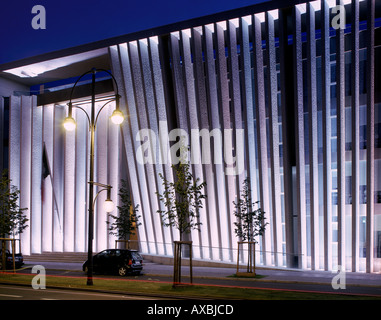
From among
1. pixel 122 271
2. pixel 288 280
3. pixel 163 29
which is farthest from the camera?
pixel 163 29

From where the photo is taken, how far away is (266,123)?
27781mm

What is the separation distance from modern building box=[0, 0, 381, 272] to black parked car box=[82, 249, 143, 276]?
529 centimetres

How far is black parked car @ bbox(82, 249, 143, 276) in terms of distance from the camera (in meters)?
22.1

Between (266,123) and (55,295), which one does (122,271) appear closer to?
(55,295)

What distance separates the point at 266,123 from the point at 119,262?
12.3 m

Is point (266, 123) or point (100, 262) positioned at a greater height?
point (266, 123)

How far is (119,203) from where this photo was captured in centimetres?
3234

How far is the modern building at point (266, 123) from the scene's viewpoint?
24.0 meters

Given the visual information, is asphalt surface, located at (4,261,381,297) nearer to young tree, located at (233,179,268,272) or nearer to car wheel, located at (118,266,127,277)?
car wheel, located at (118,266,127,277)

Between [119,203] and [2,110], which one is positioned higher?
[2,110]

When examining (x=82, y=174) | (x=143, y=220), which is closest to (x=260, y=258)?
(x=143, y=220)

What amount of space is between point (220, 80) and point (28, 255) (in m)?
20.6

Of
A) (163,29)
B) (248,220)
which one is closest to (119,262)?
(248,220)
